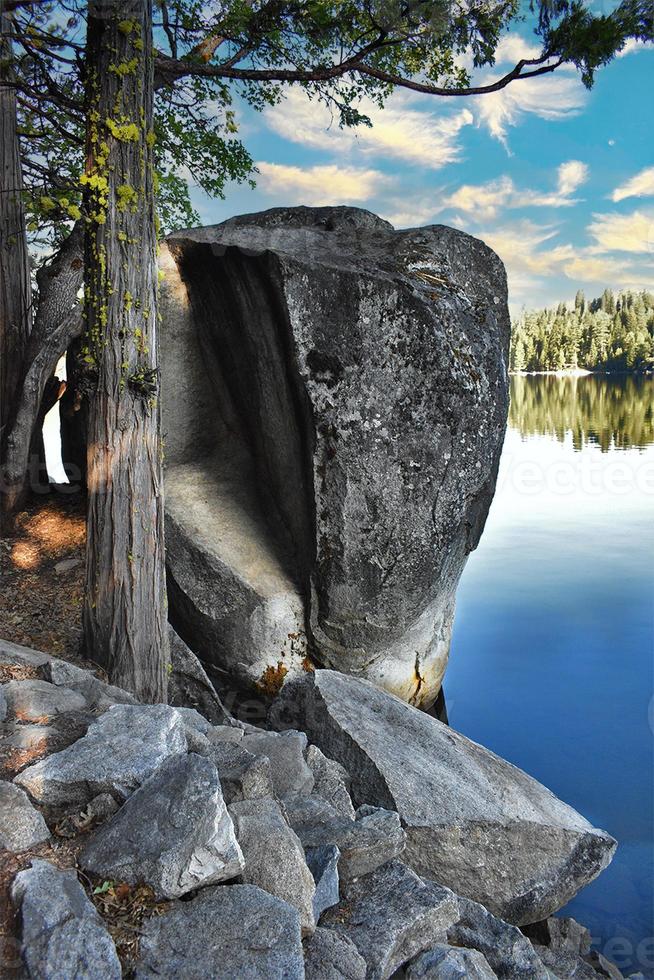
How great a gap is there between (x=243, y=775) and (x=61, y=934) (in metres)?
1.52

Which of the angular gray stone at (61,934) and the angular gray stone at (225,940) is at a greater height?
the angular gray stone at (61,934)

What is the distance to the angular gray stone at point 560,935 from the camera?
6.53 meters

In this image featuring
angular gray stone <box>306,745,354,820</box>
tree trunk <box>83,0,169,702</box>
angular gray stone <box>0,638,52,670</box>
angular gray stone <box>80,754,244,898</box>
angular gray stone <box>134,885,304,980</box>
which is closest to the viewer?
angular gray stone <box>134,885,304,980</box>

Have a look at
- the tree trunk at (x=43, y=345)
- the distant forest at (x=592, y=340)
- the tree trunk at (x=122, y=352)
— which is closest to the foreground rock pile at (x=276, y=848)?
the tree trunk at (x=122, y=352)

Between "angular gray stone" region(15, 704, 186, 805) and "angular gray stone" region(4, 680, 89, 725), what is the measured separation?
1.68ft

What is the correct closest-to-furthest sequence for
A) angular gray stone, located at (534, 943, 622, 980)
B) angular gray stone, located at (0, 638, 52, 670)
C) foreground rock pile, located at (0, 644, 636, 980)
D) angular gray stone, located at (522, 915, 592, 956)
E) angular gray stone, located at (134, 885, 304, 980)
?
1. angular gray stone, located at (134, 885, 304, 980)
2. foreground rock pile, located at (0, 644, 636, 980)
3. angular gray stone, located at (534, 943, 622, 980)
4. angular gray stone, located at (0, 638, 52, 670)
5. angular gray stone, located at (522, 915, 592, 956)

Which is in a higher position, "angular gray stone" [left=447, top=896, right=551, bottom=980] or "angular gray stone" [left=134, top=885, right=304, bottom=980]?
"angular gray stone" [left=134, top=885, right=304, bottom=980]

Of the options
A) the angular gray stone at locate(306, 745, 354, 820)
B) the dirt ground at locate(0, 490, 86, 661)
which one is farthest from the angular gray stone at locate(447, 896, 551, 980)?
the dirt ground at locate(0, 490, 86, 661)

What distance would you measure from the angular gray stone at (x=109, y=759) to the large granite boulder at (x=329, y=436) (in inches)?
166

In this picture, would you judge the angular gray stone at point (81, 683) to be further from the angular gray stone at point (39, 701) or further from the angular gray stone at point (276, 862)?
the angular gray stone at point (276, 862)

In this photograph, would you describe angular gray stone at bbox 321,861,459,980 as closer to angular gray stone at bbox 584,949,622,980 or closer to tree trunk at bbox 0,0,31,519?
angular gray stone at bbox 584,949,622,980

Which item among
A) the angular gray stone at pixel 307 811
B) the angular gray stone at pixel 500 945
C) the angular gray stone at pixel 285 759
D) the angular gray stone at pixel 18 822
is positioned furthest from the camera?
the angular gray stone at pixel 285 759

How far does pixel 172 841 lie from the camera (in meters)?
3.71

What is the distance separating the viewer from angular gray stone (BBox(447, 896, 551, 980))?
4707 mm
